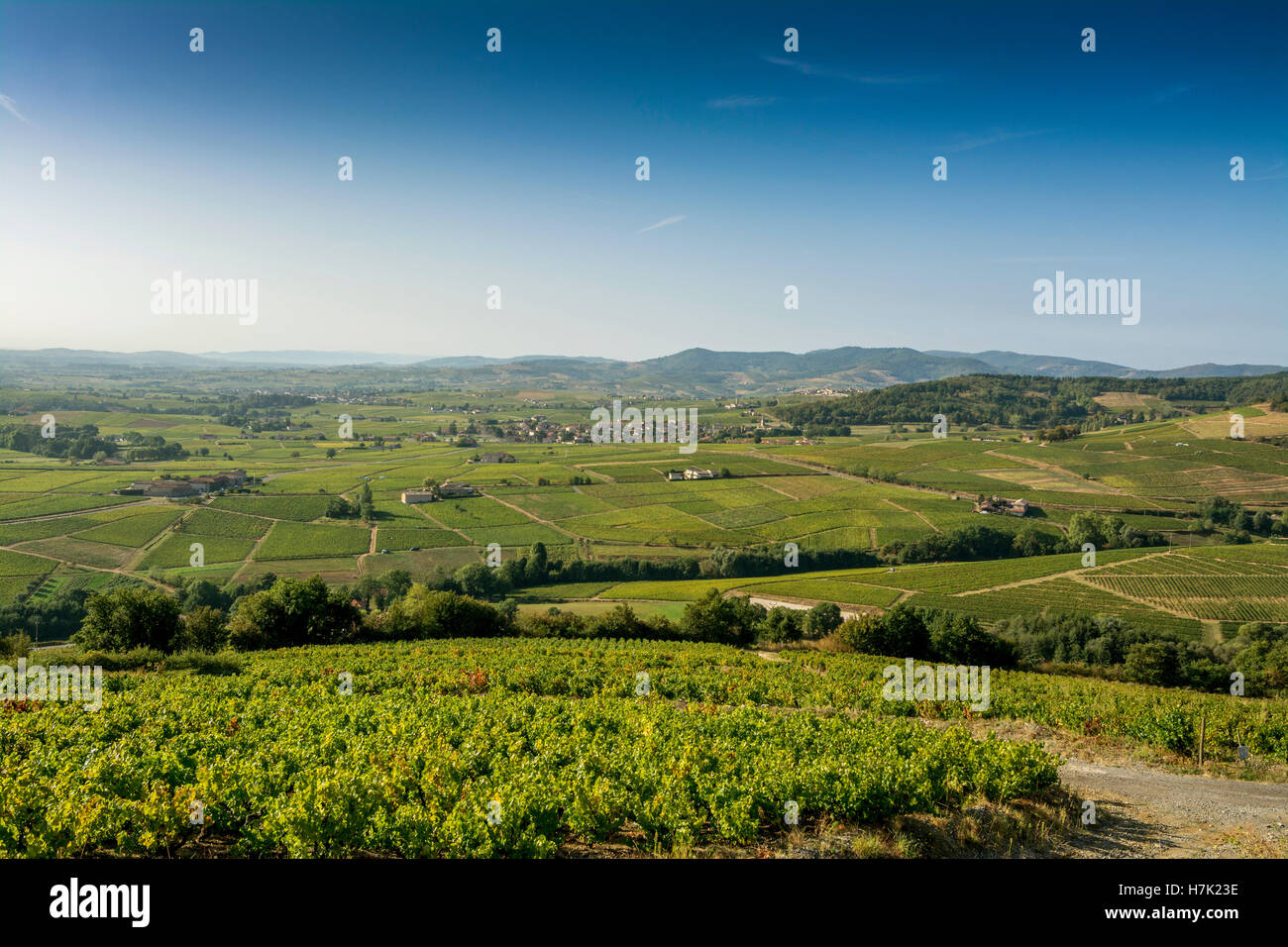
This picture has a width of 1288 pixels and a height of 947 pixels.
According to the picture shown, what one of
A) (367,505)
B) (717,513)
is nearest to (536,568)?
(717,513)

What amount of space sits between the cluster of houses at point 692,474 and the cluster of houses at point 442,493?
111ft

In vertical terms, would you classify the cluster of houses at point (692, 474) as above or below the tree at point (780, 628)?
above

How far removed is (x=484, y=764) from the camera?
12875 mm

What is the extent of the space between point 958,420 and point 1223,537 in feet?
315

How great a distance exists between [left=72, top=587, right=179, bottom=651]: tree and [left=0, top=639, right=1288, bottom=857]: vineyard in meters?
11.0

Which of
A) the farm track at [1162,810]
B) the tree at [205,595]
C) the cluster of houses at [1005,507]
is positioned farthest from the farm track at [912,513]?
the tree at [205,595]

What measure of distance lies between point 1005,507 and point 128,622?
97531 mm

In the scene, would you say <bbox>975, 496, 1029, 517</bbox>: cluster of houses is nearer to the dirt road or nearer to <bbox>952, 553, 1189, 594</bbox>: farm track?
<bbox>952, 553, 1189, 594</bbox>: farm track

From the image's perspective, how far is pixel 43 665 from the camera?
1001 inches

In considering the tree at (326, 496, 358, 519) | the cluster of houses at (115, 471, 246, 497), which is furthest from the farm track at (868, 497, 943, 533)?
the cluster of houses at (115, 471, 246, 497)

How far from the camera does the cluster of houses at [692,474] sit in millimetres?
110125

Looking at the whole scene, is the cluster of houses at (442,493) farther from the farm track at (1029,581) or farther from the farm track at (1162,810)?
the farm track at (1162,810)
